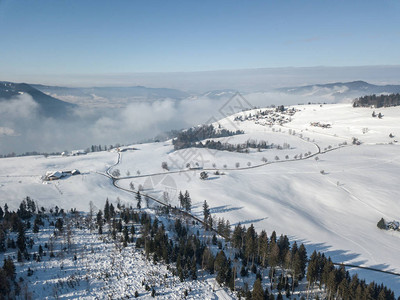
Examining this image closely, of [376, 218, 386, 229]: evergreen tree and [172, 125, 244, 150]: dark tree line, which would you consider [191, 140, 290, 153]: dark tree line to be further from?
[376, 218, 386, 229]: evergreen tree

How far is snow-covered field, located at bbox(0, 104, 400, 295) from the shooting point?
50.7m

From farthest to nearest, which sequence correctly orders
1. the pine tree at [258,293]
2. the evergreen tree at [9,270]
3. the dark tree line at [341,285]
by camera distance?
the evergreen tree at [9,270] → the pine tree at [258,293] → the dark tree line at [341,285]

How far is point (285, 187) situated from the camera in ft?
253

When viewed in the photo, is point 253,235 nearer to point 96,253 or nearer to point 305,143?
point 96,253

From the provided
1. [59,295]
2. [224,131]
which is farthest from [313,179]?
[224,131]

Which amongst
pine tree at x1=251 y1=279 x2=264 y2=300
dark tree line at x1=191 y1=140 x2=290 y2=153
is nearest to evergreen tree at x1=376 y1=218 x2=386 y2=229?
pine tree at x1=251 y1=279 x2=264 y2=300

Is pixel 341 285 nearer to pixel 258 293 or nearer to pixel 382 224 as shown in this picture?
pixel 258 293

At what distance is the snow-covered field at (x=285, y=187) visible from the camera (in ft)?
166

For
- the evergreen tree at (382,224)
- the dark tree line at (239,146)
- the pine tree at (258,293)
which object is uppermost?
the dark tree line at (239,146)

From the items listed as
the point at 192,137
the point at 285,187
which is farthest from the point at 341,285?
the point at 192,137

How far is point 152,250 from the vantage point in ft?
126

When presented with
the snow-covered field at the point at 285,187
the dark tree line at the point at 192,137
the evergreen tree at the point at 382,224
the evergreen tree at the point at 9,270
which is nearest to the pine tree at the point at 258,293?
the snow-covered field at the point at 285,187

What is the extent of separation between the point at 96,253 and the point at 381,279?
48074mm

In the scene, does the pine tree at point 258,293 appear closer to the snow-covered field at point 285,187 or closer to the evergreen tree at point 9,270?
the snow-covered field at point 285,187
